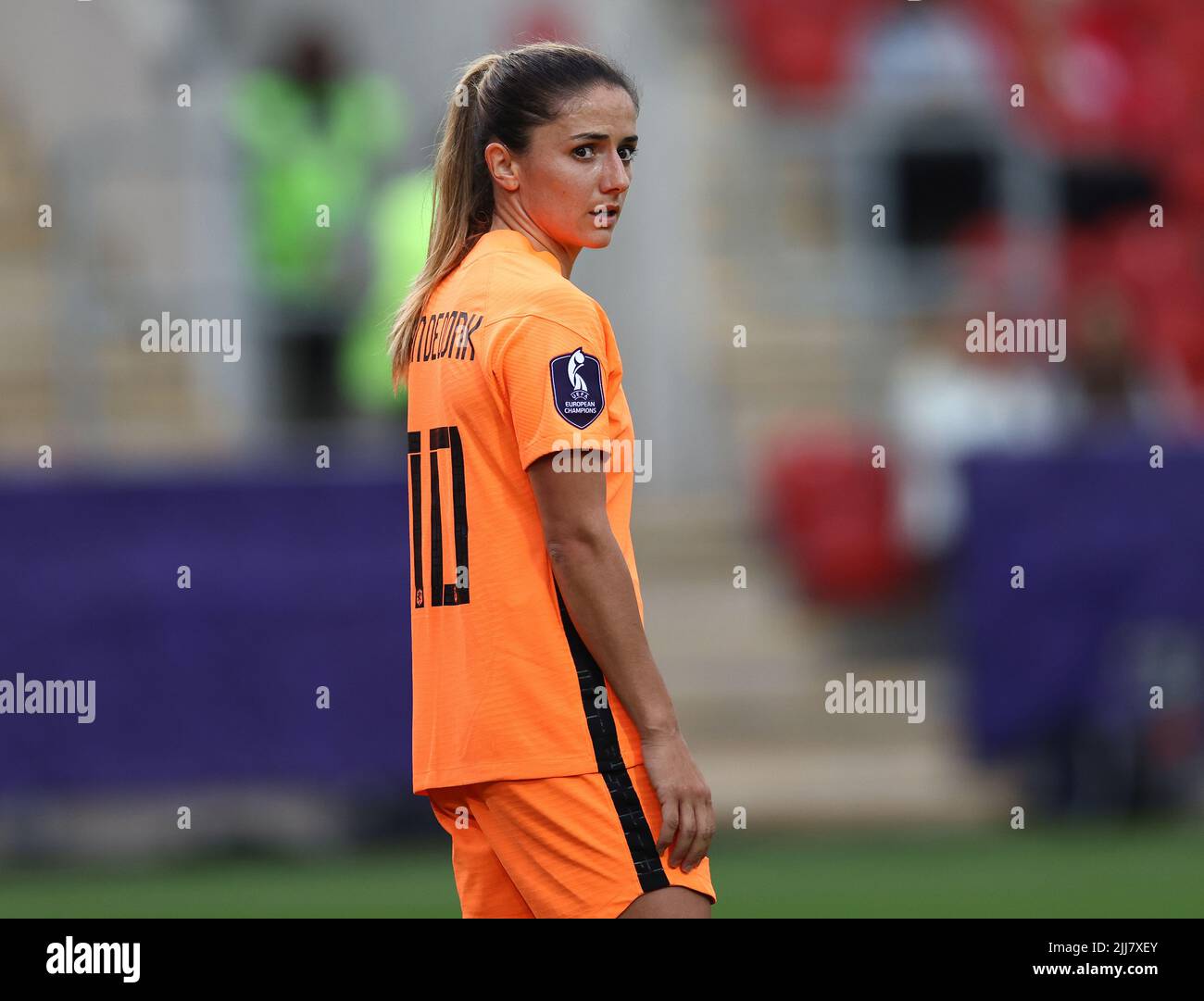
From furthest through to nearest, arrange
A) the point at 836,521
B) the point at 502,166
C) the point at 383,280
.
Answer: the point at 383,280 < the point at 836,521 < the point at 502,166

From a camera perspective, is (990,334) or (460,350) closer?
(460,350)

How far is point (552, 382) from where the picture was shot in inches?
126

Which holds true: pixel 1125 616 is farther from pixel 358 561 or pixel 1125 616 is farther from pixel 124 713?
pixel 124 713

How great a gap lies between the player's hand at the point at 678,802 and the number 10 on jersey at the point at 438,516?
1.33ft

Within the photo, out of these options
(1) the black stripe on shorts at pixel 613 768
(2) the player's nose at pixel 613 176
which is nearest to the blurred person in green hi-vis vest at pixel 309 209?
(2) the player's nose at pixel 613 176

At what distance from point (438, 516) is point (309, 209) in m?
10.2

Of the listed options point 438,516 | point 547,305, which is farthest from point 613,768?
point 547,305

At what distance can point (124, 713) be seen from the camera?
31.2 ft

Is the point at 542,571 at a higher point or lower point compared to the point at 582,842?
higher

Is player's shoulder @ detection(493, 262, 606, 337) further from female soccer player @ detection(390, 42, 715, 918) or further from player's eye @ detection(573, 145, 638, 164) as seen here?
player's eye @ detection(573, 145, 638, 164)

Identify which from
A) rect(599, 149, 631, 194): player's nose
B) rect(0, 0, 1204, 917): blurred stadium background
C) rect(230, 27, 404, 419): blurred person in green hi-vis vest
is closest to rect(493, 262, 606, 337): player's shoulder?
rect(599, 149, 631, 194): player's nose

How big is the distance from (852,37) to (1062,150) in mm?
1813

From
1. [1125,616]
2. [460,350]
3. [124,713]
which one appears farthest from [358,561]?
[460,350]

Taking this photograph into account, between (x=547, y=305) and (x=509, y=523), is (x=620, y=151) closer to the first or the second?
(x=547, y=305)
